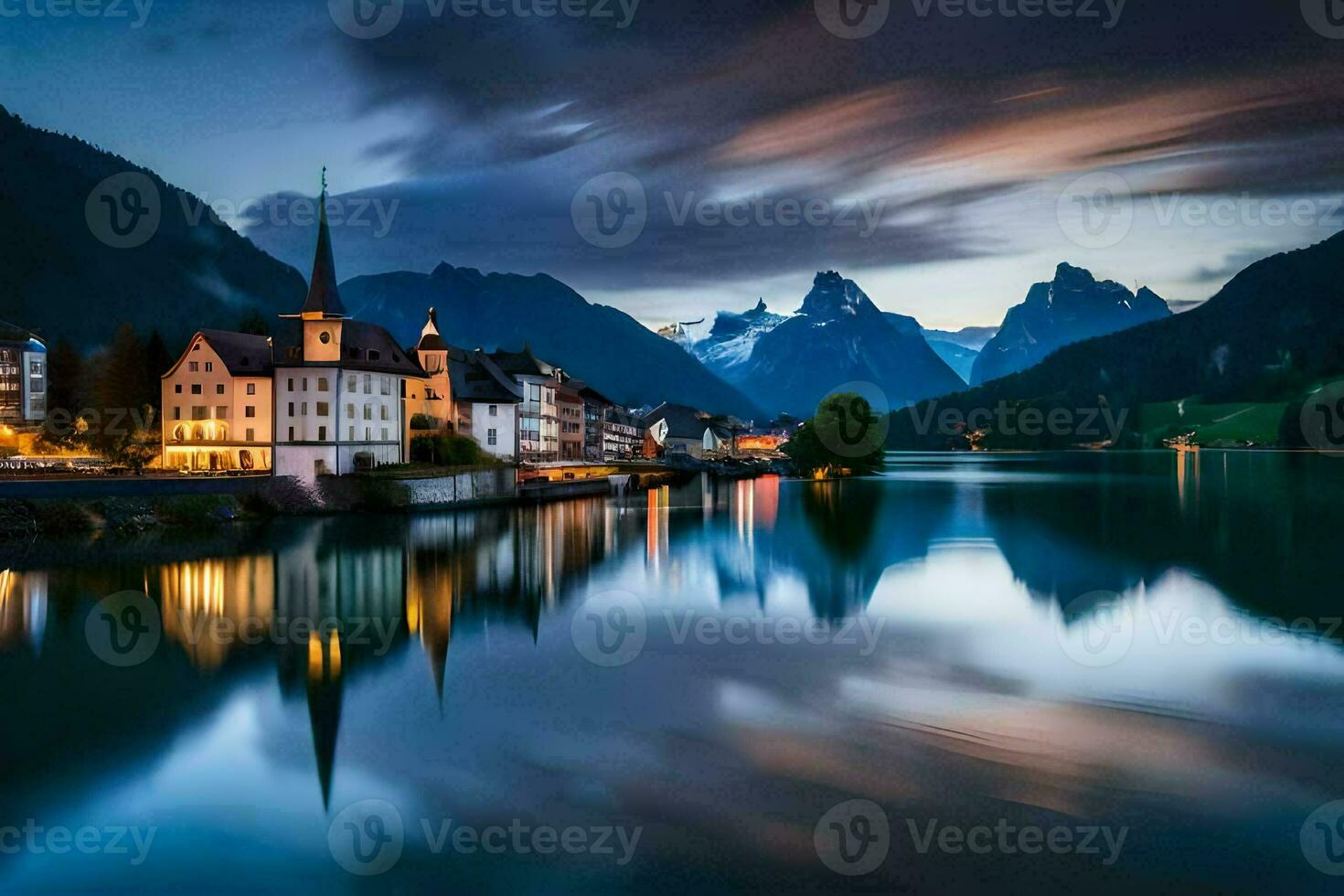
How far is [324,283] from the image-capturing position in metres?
61.4

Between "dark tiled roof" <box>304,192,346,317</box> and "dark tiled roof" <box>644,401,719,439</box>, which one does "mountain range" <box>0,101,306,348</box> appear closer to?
"dark tiled roof" <box>644,401,719,439</box>

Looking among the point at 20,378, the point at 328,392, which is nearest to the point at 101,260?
the point at 20,378

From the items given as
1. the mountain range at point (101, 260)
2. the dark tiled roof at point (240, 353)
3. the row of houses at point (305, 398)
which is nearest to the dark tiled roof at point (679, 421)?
the mountain range at point (101, 260)

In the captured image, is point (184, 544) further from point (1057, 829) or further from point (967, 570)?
point (1057, 829)

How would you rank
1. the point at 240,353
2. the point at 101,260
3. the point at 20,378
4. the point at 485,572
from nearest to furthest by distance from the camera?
1. the point at 485,572
2. the point at 240,353
3. the point at 20,378
4. the point at 101,260

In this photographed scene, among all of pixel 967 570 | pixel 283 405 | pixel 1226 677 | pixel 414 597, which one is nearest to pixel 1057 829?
pixel 1226 677

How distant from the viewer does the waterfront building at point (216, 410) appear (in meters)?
59.6

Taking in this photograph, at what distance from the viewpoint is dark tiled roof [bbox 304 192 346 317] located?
2389 inches

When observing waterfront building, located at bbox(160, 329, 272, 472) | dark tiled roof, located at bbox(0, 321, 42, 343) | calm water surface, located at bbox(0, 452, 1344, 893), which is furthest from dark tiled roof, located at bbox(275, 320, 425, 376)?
dark tiled roof, located at bbox(0, 321, 42, 343)

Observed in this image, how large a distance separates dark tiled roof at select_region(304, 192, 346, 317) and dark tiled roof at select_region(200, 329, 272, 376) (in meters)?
5.06

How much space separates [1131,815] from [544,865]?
27.3 ft

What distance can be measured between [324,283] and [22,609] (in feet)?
126

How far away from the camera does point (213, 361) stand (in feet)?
198

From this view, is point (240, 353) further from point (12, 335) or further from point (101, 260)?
point (101, 260)
